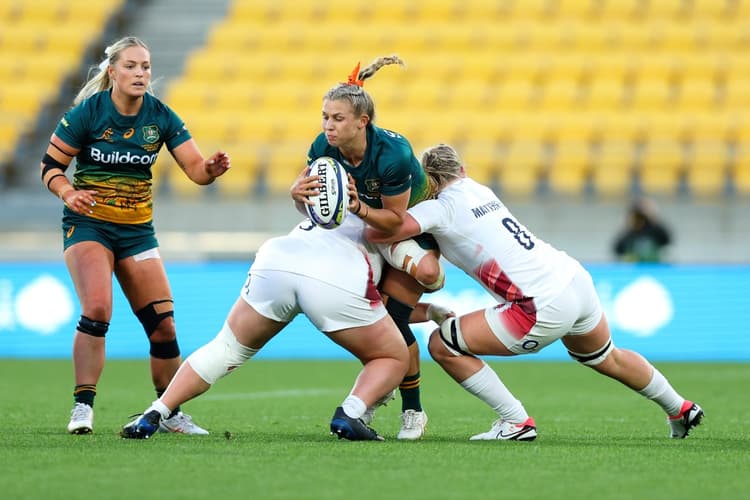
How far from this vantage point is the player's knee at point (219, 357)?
5.63m

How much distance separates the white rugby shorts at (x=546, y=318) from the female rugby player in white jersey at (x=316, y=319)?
0.49m

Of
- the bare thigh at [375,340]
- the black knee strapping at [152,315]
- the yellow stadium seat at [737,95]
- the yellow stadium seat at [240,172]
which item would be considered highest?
the yellow stadium seat at [737,95]

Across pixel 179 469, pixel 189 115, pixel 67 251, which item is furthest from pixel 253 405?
pixel 189 115

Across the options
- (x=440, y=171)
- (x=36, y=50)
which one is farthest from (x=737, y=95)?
(x=440, y=171)

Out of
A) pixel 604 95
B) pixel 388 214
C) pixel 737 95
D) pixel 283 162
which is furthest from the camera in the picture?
pixel 604 95

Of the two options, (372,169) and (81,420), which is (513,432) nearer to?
(372,169)

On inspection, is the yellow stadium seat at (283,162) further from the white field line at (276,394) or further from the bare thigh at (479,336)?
the bare thigh at (479,336)

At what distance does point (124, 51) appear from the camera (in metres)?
6.17

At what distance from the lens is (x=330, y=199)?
535 cm

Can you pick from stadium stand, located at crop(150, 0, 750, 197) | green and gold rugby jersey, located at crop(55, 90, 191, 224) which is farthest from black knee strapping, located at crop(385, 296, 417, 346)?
stadium stand, located at crop(150, 0, 750, 197)

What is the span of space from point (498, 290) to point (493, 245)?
222mm

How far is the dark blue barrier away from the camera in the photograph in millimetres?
12594

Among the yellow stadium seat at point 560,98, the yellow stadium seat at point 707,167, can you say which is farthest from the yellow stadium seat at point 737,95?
the yellow stadium seat at point 560,98

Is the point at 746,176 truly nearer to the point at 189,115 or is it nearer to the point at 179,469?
the point at 189,115
